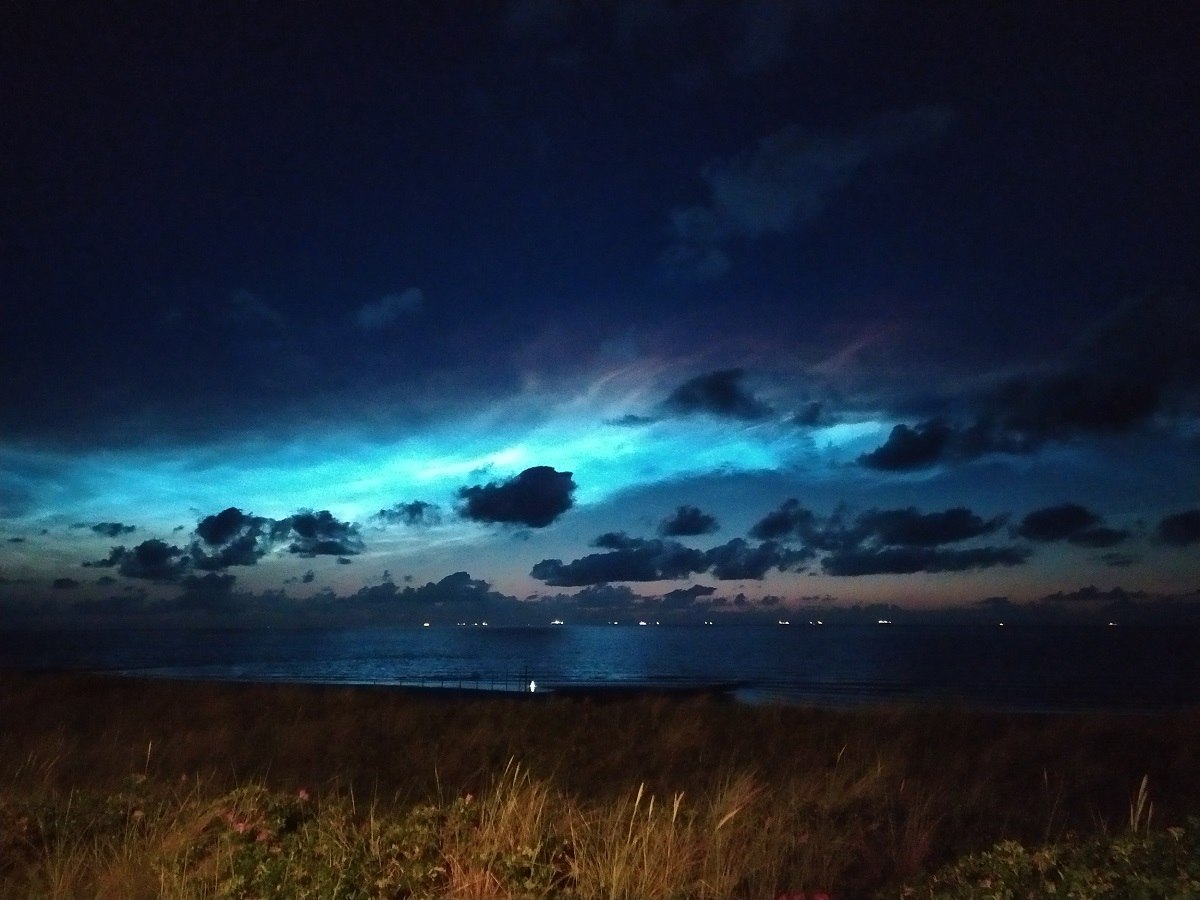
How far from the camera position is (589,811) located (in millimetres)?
7707

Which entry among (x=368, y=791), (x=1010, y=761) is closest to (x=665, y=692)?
(x=1010, y=761)

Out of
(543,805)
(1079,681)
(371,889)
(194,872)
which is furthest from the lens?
(1079,681)

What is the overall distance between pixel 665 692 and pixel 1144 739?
3029 centimetres

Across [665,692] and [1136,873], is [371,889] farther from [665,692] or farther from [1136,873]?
[665,692]

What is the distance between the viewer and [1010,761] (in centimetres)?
1452

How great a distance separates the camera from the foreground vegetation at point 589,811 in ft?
18.2

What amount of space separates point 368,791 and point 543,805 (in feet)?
18.9

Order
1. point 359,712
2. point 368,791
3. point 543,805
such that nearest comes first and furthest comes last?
point 543,805
point 368,791
point 359,712

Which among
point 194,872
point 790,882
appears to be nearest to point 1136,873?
point 790,882

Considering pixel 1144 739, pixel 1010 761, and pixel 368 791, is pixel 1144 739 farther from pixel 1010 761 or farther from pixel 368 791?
pixel 368 791

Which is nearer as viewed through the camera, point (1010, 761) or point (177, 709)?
point (1010, 761)

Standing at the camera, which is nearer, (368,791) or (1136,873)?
(1136,873)

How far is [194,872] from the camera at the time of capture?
598 cm

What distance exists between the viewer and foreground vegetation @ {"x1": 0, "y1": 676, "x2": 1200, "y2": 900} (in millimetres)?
5547
